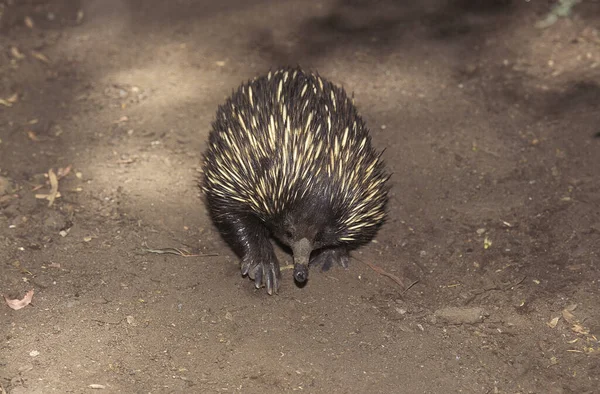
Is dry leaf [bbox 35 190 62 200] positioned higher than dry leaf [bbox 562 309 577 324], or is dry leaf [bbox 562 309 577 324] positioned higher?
dry leaf [bbox 562 309 577 324]

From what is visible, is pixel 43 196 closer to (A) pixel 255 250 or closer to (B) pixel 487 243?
(A) pixel 255 250

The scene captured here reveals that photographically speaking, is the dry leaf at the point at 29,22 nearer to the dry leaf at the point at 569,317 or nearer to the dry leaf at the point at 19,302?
the dry leaf at the point at 19,302

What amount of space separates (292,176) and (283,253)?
87 centimetres

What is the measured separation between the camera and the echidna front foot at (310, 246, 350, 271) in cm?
453

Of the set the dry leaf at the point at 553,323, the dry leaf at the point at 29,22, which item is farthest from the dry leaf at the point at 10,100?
the dry leaf at the point at 553,323

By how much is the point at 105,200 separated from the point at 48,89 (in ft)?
5.09

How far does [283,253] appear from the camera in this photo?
4.69 meters

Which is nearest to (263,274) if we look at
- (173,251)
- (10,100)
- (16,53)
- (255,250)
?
(255,250)

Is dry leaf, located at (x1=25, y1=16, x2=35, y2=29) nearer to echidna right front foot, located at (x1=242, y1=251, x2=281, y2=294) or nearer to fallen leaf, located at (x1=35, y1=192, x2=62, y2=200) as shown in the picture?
fallen leaf, located at (x1=35, y1=192, x2=62, y2=200)

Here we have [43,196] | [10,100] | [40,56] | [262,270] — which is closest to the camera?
[262,270]

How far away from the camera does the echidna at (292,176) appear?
13.0 ft

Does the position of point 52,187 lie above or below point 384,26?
below

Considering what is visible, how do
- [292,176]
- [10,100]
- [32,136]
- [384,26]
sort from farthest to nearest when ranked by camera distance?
[384,26] < [10,100] < [32,136] < [292,176]

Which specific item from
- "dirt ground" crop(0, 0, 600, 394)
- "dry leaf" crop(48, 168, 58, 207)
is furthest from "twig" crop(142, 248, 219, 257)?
"dry leaf" crop(48, 168, 58, 207)
